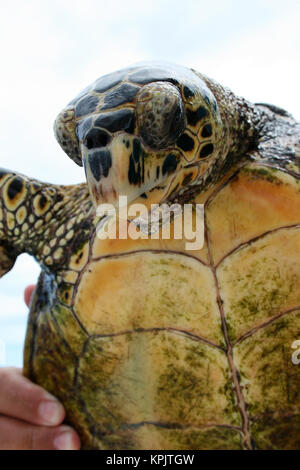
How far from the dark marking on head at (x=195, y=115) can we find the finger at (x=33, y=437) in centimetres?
87

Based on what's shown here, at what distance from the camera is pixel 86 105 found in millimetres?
735

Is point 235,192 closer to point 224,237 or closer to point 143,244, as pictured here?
point 224,237

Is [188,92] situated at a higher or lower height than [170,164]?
higher

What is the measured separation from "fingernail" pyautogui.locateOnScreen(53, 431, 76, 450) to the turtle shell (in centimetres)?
14

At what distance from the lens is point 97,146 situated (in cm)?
68

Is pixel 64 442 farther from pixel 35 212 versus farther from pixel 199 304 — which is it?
pixel 35 212

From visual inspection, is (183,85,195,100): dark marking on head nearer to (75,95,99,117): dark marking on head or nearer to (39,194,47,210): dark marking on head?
(75,95,99,117): dark marking on head

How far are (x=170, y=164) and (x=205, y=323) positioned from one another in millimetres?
401

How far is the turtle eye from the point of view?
679 mm

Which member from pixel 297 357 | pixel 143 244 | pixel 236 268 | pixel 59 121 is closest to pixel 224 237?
pixel 236 268

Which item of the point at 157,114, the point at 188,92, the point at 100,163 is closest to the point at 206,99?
the point at 188,92

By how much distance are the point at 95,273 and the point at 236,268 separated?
1.11 ft

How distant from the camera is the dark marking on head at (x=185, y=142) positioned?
29.4 inches

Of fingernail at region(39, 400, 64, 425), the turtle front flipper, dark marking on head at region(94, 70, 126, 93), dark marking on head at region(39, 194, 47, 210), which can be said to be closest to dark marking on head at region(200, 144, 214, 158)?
dark marking on head at region(94, 70, 126, 93)
